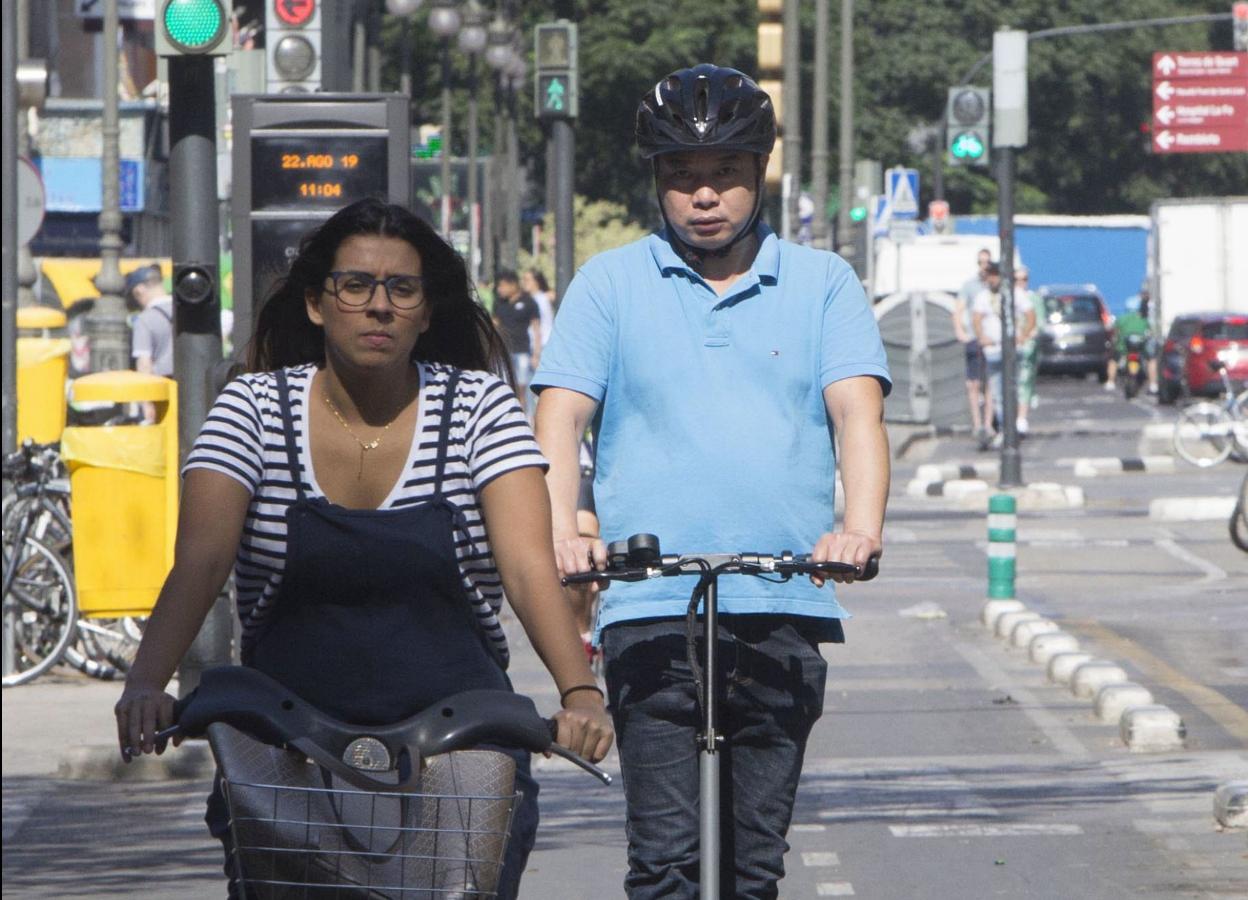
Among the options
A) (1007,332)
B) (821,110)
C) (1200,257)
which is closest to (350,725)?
(1007,332)

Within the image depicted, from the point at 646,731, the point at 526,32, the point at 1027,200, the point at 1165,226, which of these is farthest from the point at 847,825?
the point at 1027,200

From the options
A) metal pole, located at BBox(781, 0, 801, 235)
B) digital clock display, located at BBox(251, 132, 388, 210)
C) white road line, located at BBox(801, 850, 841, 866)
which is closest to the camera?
white road line, located at BBox(801, 850, 841, 866)

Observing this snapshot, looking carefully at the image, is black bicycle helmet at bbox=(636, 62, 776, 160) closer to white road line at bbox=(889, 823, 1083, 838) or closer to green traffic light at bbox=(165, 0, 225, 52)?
white road line at bbox=(889, 823, 1083, 838)

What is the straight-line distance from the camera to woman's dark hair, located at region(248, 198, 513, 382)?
400cm

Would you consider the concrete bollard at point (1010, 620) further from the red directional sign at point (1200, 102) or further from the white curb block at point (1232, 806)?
the red directional sign at point (1200, 102)

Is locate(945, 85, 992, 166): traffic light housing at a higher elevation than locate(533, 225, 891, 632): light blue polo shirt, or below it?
higher

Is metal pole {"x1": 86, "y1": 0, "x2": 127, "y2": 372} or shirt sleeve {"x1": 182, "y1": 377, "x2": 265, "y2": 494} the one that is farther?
metal pole {"x1": 86, "y1": 0, "x2": 127, "y2": 372}

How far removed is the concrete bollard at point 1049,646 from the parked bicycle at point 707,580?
329 inches

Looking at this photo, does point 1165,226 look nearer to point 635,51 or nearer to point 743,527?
point 635,51

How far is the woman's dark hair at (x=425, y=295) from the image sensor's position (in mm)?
4004

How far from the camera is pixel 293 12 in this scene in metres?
14.2

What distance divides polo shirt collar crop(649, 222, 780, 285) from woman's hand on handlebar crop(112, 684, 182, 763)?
1599 mm

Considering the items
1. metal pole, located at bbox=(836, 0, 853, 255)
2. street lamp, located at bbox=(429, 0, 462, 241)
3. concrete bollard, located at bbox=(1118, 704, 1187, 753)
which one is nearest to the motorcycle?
street lamp, located at bbox=(429, 0, 462, 241)

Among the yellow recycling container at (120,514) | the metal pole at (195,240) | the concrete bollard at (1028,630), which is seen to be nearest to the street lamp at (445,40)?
the concrete bollard at (1028,630)
